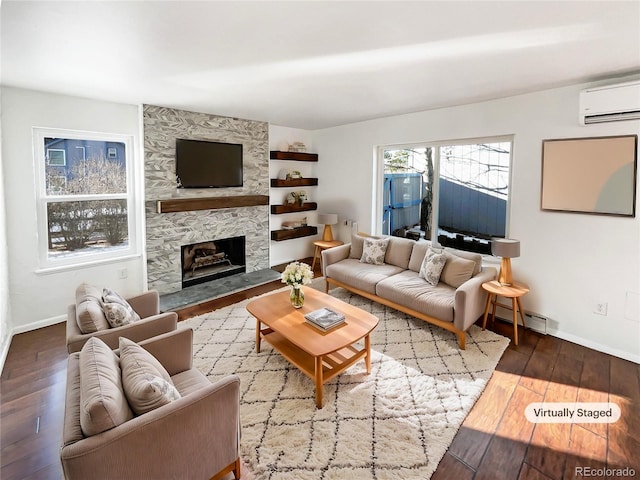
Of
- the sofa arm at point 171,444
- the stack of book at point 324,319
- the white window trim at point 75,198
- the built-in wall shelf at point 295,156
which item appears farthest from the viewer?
the built-in wall shelf at point 295,156

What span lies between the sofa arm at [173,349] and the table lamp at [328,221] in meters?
3.63

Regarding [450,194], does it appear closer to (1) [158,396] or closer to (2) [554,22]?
(2) [554,22]

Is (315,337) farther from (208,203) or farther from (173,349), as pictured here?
(208,203)

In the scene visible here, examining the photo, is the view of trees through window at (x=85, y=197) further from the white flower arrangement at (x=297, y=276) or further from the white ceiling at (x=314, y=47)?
the white flower arrangement at (x=297, y=276)

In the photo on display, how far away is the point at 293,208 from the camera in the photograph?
18.9 ft

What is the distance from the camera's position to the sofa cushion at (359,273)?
3905mm

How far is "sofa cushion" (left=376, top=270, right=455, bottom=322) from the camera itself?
124 inches

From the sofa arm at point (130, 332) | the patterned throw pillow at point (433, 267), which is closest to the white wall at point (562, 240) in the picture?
the patterned throw pillow at point (433, 267)

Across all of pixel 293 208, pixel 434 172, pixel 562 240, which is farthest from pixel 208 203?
pixel 562 240

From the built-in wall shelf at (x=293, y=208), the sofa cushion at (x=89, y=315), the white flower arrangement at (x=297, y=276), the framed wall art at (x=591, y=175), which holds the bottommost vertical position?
the sofa cushion at (x=89, y=315)

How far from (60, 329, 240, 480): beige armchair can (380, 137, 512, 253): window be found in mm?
3632

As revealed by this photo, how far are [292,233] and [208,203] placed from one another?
1.66m

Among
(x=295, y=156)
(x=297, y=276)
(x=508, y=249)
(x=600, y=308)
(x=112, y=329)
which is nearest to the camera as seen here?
(x=112, y=329)

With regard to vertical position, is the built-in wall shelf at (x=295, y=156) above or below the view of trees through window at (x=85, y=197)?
above
